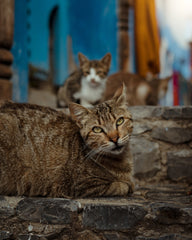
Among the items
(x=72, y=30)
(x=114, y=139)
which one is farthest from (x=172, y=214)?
(x=72, y=30)

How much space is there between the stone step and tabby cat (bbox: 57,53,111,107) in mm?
1845

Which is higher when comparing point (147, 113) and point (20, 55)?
point (20, 55)

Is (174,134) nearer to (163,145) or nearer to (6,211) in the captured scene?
(163,145)

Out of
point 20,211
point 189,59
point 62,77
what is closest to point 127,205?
point 20,211

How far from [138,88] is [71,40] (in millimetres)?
1352

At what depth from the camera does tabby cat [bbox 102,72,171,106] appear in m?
4.08

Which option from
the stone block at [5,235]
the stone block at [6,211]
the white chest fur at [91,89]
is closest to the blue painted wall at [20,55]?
the white chest fur at [91,89]

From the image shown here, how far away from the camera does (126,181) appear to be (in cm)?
229

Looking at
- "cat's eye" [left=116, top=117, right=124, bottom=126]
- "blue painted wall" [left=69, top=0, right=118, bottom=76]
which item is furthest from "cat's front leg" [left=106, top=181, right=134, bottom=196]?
"blue painted wall" [left=69, top=0, right=118, bottom=76]

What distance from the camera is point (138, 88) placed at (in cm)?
415

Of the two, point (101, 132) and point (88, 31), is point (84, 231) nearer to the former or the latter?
point (101, 132)

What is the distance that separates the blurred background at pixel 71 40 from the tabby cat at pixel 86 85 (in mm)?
559

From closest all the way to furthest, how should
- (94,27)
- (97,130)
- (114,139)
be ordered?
(114,139) < (97,130) < (94,27)

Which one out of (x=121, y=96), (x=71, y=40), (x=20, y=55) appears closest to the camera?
(x=121, y=96)
